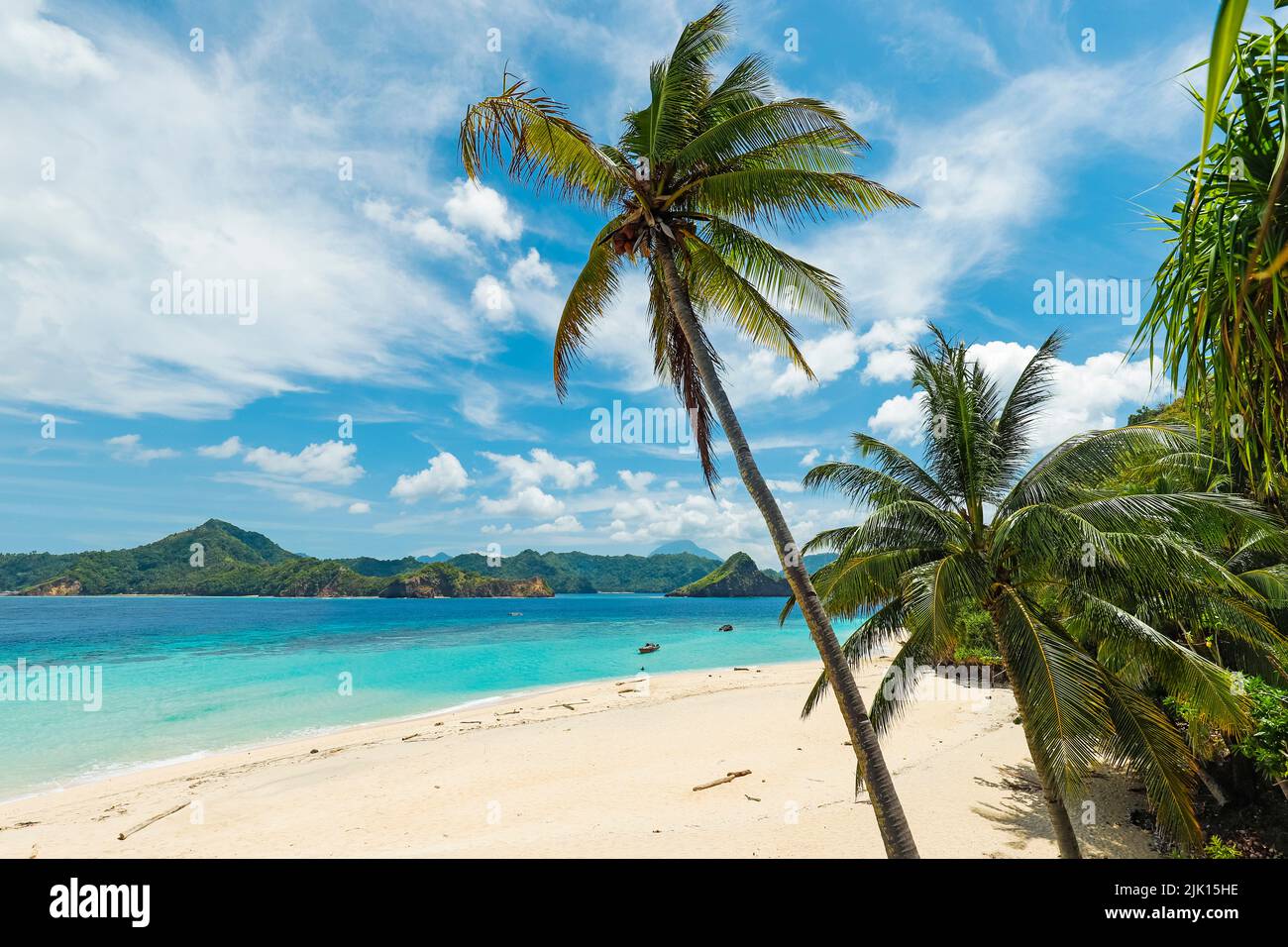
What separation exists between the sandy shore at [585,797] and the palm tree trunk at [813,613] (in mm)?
4034

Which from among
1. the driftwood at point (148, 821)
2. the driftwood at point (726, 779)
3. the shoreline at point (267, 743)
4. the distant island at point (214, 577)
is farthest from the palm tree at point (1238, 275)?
the distant island at point (214, 577)

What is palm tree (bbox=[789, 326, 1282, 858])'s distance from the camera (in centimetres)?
642

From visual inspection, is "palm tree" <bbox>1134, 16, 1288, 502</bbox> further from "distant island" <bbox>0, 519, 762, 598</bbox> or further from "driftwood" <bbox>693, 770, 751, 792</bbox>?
"distant island" <bbox>0, 519, 762, 598</bbox>

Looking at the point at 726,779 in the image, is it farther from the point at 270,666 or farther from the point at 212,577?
the point at 212,577

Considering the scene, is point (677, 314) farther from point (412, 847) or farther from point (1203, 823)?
point (1203, 823)

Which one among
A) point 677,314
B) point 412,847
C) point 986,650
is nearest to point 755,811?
point 412,847

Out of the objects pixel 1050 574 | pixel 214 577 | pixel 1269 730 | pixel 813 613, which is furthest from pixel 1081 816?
pixel 214 577

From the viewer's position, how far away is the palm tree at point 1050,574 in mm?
6418

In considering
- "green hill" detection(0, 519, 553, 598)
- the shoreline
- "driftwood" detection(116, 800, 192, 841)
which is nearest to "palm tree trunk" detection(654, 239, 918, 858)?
"driftwood" detection(116, 800, 192, 841)

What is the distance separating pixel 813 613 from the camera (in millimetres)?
6172

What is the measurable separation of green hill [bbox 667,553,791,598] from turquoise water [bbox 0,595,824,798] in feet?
327

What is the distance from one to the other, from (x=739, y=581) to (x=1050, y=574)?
175755 mm

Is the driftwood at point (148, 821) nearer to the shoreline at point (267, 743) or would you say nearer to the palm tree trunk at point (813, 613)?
the shoreline at point (267, 743)
